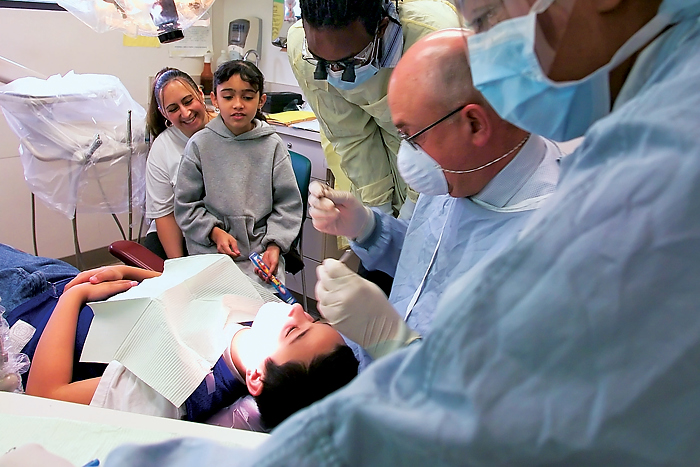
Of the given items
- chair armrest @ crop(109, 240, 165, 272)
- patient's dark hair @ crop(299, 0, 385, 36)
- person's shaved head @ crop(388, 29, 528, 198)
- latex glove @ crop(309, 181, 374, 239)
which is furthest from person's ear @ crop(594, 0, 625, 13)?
chair armrest @ crop(109, 240, 165, 272)

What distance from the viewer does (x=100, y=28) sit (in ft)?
6.63

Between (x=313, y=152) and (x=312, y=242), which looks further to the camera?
(x=312, y=242)

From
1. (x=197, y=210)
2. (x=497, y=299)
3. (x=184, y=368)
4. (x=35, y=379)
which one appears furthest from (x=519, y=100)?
(x=197, y=210)

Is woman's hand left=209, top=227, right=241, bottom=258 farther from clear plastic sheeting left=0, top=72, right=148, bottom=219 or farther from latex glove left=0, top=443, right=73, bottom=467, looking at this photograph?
latex glove left=0, top=443, right=73, bottom=467

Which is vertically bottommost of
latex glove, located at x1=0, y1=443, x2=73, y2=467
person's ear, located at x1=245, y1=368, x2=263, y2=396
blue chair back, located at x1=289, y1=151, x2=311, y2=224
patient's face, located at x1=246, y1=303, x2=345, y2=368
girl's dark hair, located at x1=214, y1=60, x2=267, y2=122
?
person's ear, located at x1=245, y1=368, x2=263, y2=396

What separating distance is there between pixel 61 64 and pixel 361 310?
9.02 feet

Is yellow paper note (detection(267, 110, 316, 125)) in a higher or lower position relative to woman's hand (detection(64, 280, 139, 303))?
higher

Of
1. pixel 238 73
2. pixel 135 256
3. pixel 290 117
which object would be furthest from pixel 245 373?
pixel 290 117

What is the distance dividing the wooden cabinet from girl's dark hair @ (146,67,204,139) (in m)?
0.57

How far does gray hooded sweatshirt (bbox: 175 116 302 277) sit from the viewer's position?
2260 millimetres

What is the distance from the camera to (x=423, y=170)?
1139 mm

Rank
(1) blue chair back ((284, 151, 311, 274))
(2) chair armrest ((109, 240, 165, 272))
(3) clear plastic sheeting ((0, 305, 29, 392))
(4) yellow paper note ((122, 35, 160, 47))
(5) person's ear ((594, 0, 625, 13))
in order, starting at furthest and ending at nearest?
(4) yellow paper note ((122, 35, 160, 47)) < (1) blue chair back ((284, 151, 311, 274)) < (2) chair armrest ((109, 240, 165, 272)) < (3) clear plastic sheeting ((0, 305, 29, 392)) < (5) person's ear ((594, 0, 625, 13))

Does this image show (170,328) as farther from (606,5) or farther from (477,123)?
(606,5)

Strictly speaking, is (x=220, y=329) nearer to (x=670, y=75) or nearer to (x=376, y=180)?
(x=376, y=180)
